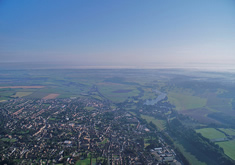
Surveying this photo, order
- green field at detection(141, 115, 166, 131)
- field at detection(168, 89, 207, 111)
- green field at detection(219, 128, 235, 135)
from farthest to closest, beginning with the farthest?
field at detection(168, 89, 207, 111) < green field at detection(141, 115, 166, 131) < green field at detection(219, 128, 235, 135)

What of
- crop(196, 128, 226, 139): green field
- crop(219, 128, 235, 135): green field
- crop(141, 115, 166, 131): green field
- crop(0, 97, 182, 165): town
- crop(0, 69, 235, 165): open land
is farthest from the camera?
crop(141, 115, 166, 131): green field

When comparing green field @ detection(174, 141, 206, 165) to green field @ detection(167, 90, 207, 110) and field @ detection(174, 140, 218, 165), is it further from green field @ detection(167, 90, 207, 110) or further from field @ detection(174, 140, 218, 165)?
green field @ detection(167, 90, 207, 110)

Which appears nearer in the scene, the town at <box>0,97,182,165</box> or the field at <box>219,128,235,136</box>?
the town at <box>0,97,182,165</box>

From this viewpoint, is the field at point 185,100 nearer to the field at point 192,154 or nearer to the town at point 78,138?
the town at point 78,138

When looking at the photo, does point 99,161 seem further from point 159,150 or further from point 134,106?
point 134,106

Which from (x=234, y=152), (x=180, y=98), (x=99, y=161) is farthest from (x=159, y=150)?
(x=180, y=98)

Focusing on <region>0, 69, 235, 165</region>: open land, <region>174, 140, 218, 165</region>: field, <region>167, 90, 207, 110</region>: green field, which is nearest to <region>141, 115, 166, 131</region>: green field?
<region>0, 69, 235, 165</region>: open land

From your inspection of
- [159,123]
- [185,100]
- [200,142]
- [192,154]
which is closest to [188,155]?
[192,154]
